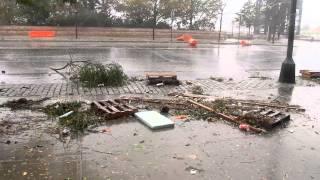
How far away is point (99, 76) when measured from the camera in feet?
32.9

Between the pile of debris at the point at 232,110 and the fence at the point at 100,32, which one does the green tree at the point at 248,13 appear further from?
the pile of debris at the point at 232,110

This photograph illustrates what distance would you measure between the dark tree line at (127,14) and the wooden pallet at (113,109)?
25.5 metres

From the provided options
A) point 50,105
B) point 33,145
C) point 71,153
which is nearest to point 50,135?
point 33,145

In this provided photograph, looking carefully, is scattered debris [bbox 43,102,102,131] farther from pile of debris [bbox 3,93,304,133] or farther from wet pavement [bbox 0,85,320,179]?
wet pavement [bbox 0,85,320,179]

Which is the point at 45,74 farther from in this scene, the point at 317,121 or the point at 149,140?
the point at 317,121

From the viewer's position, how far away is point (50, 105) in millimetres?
7680

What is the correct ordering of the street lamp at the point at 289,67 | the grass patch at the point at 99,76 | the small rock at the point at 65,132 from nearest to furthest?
the small rock at the point at 65,132 < the grass patch at the point at 99,76 < the street lamp at the point at 289,67

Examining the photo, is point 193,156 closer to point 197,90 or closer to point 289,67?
point 197,90

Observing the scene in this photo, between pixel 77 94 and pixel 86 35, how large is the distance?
25074 millimetres

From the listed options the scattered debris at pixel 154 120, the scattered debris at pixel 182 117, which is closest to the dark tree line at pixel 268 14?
the scattered debris at pixel 182 117

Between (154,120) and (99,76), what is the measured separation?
383 centimetres

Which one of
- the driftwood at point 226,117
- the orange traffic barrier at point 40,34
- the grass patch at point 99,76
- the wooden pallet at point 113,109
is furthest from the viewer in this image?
the orange traffic barrier at point 40,34

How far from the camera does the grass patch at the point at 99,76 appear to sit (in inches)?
392

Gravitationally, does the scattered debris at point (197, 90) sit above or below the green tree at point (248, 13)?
below
